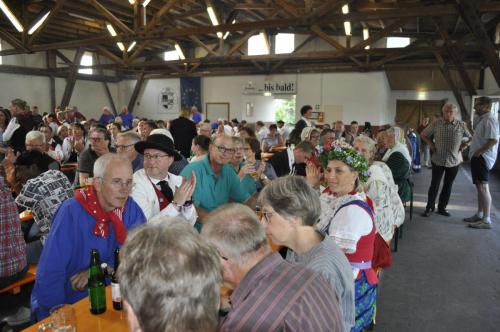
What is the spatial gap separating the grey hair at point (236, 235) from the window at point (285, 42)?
586 inches

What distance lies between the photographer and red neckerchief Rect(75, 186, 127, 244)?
195cm

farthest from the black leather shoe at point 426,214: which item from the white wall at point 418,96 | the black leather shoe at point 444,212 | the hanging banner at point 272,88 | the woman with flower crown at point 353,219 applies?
the white wall at point 418,96

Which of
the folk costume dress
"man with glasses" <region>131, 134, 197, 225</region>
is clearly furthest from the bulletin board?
the folk costume dress

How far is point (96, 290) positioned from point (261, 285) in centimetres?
90

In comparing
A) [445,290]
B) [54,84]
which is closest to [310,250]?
[445,290]

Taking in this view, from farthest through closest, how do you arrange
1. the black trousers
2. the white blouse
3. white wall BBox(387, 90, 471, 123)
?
white wall BBox(387, 90, 471, 123) → the black trousers → the white blouse

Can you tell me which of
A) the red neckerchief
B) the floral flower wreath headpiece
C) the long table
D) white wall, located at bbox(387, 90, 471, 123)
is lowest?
the long table

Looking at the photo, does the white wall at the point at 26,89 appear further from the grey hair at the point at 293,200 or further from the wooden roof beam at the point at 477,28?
the grey hair at the point at 293,200

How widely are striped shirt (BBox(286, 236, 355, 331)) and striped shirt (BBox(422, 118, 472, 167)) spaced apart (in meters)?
4.86

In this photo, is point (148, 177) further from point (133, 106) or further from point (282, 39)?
point (133, 106)

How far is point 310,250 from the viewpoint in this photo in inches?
65.9

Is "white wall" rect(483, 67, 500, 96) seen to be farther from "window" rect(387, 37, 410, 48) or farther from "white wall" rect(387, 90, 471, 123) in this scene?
"window" rect(387, 37, 410, 48)

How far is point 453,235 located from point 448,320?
2349 mm

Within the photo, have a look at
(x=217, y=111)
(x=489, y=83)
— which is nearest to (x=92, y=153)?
(x=217, y=111)
